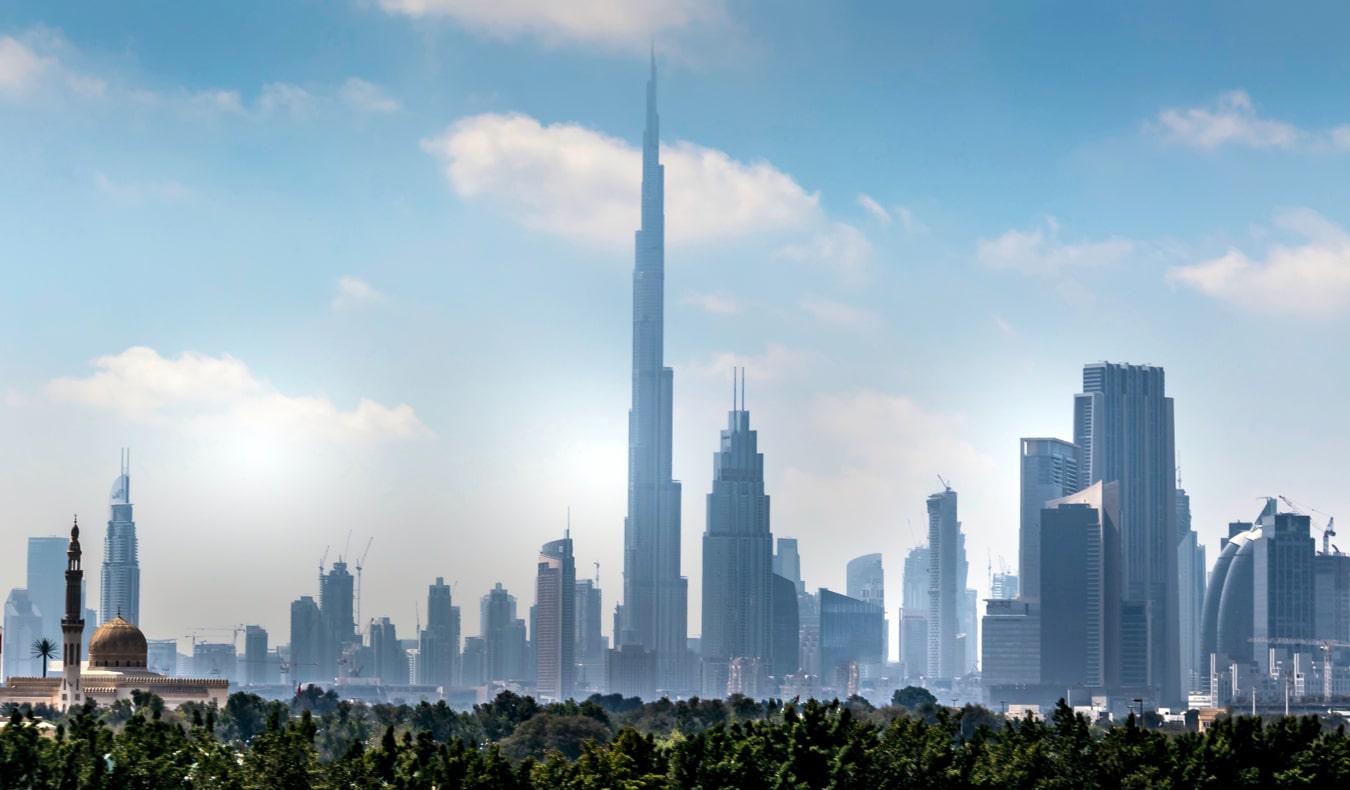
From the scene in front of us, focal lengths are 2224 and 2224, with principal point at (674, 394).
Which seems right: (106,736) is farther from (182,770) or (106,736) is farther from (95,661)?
(95,661)

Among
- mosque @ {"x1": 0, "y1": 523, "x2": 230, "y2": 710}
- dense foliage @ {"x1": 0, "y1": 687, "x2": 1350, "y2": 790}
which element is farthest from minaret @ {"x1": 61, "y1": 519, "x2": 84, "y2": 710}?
dense foliage @ {"x1": 0, "y1": 687, "x2": 1350, "y2": 790}

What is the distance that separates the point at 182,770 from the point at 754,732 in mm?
25777

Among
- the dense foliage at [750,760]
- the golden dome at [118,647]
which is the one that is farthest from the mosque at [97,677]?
the dense foliage at [750,760]

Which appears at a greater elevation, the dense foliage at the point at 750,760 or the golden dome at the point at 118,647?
the golden dome at the point at 118,647

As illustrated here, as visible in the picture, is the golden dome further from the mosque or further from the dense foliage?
the dense foliage

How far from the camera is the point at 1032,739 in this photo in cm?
9956

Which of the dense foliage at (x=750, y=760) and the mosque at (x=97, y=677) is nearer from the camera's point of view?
the dense foliage at (x=750, y=760)

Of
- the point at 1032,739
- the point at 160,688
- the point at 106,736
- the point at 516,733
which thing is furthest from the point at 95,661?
the point at 1032,739

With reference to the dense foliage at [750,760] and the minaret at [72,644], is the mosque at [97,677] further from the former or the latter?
the dense foliage at [750,760]

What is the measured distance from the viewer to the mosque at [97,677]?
18750 cm

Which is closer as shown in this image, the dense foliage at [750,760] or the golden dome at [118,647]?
the dense foliage at [750,760]

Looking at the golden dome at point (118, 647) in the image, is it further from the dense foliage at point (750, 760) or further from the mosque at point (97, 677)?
the dense foliage at point (750, 760)

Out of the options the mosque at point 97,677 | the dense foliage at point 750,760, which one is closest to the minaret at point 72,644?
the mosque at point 97,677

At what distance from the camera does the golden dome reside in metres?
193
